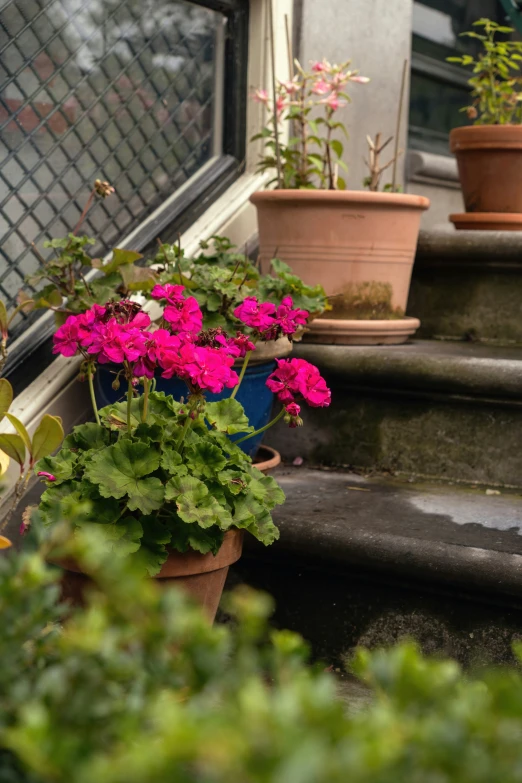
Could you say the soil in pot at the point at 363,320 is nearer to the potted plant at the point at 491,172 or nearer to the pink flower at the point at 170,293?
the potted plant at the point at 491,172

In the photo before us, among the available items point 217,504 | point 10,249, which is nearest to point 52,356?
point 10,249

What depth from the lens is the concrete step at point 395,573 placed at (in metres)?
1.48

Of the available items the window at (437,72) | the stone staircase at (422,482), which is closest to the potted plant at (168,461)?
the stone staircase at (422,482)

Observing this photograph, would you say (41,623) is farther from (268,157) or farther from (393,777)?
(268,157)

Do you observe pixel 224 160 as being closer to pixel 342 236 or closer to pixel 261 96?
pixel 261 96

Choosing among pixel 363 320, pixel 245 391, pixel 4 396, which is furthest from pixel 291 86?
pixel 4 396

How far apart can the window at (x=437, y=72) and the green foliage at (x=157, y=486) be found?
8.30ft

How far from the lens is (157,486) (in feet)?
4.36

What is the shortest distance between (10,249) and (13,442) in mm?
609

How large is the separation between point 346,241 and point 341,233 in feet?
0.08

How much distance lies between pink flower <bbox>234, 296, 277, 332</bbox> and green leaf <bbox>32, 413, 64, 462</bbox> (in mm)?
356

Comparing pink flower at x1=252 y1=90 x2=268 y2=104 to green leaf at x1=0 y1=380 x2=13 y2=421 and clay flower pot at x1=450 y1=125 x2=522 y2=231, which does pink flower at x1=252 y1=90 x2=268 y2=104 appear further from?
green leaf at x1=0 y1=380 x2=13 y2=421

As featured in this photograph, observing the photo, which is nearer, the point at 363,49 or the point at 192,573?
the point at 192,573

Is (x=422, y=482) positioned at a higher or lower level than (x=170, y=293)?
lower
